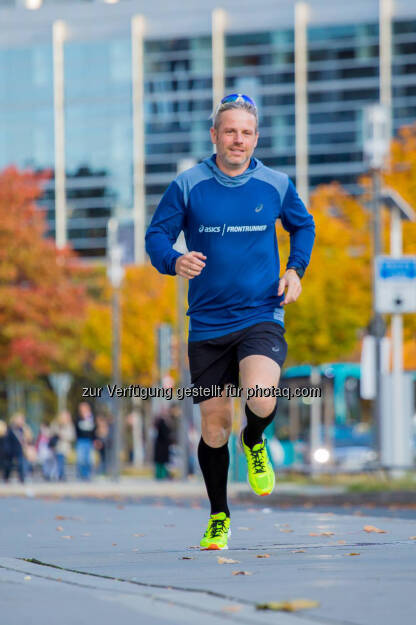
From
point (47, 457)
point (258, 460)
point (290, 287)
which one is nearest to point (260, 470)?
point (258, 460)

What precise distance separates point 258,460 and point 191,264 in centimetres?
104

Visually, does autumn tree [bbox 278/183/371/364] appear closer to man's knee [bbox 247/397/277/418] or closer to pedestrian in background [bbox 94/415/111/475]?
pedestrian in background [bbox 94/415/111/475]

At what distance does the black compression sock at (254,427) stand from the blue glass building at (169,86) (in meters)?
60.8

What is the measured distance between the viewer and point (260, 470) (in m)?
7.35

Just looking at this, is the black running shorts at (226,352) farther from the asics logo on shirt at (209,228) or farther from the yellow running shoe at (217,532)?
the yellow running shoe at (217,532)

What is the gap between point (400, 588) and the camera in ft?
18.1

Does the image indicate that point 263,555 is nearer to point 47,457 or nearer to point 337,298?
point 47,457

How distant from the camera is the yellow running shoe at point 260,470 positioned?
7.29 m

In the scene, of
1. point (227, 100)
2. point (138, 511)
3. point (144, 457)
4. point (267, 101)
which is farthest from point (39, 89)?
point (227, 100)

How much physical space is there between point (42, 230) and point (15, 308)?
3099 millimetres

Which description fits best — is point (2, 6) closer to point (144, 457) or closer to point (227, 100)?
point (144, 457)

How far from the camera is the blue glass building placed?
6838cm

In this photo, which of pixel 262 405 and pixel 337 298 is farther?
pixel 337 298

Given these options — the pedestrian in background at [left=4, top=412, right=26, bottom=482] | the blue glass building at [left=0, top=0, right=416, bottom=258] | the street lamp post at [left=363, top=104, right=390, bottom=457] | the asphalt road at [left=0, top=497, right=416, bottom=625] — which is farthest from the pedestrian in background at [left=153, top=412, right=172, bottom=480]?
the blue glass building at [left=0, top=0, right=416, bottom=258]
